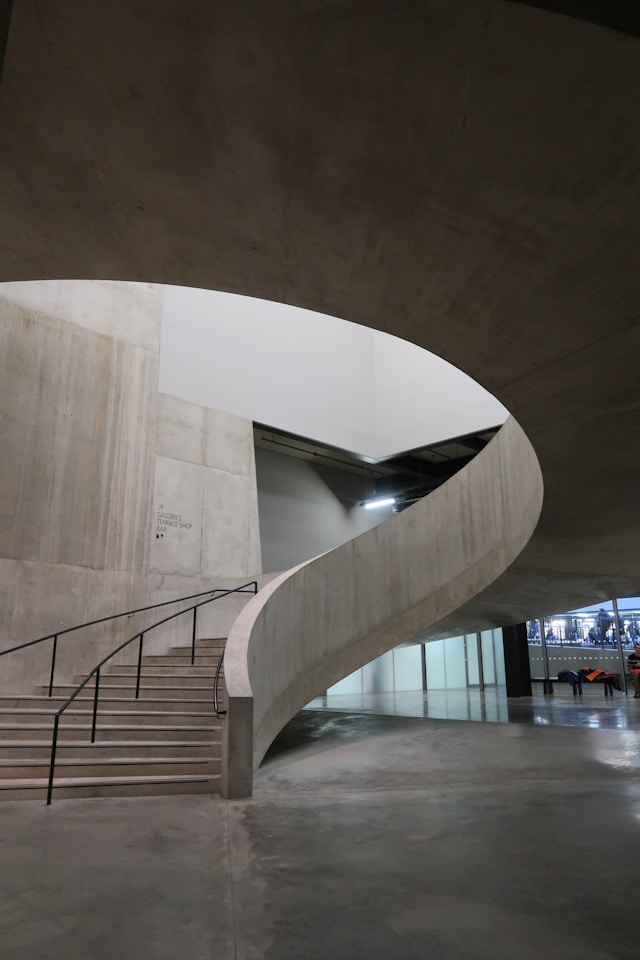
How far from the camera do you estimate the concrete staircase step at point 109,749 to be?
666cm

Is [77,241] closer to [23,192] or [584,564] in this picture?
[23,192]

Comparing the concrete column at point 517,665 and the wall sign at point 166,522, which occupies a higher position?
the wall sign at point 166,522

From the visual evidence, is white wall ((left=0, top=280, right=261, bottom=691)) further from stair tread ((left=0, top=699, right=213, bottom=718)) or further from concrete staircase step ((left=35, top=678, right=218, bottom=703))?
stair tread ((left=0, top=699, right=213, bottom=718))

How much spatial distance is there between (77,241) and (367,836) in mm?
4642

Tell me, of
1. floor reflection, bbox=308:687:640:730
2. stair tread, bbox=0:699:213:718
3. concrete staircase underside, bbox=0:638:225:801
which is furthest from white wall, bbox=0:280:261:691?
floor reflection, bbox=308:687:640:730

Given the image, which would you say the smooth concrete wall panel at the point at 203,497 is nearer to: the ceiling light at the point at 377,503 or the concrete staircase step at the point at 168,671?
the concrete staircase step at the point at 168,671

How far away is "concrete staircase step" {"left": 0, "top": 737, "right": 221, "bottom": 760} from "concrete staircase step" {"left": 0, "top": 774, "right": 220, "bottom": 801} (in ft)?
1.21

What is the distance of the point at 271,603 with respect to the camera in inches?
341

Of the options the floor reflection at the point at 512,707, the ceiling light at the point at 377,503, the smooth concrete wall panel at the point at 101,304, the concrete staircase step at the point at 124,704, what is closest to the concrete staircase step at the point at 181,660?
the concrete staircase step at the point at 124,704

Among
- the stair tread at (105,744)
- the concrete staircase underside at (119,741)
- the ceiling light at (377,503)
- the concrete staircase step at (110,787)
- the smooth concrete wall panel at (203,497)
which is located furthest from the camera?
the ceiling light at (377,503)

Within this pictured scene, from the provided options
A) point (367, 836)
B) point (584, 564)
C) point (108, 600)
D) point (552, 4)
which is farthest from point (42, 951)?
point (584, 564)

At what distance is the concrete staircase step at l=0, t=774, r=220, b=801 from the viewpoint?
19.8 feet

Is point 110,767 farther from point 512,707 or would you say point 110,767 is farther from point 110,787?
point 512,707

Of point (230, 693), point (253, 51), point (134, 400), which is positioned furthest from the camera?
point (134, 400)
